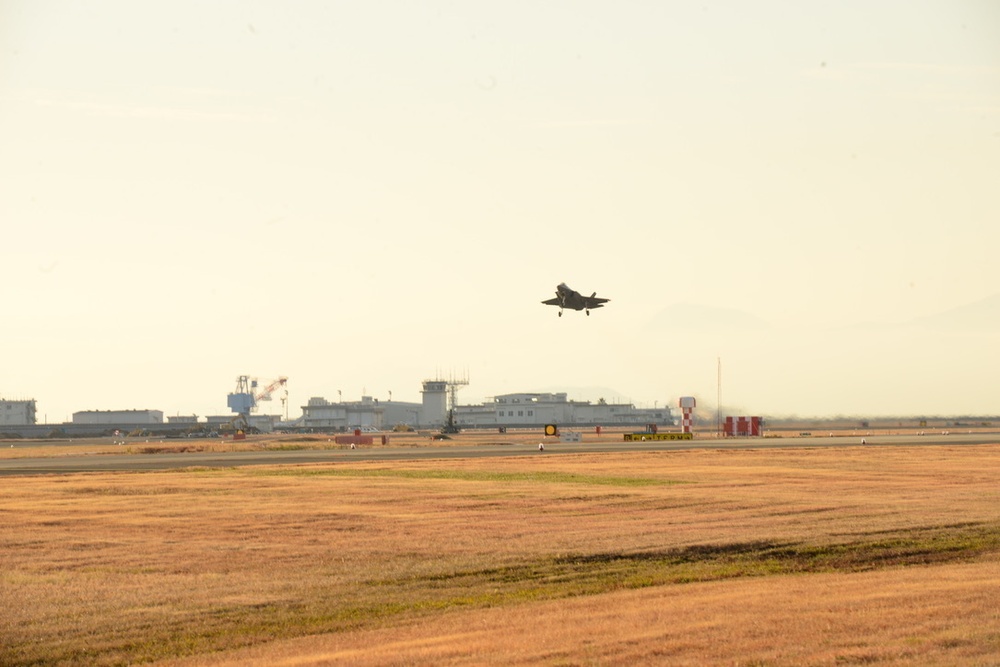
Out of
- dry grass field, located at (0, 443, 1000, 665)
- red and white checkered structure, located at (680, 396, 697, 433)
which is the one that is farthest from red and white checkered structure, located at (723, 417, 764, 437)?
dry grass field, located at (0, 443, 1000, 665)

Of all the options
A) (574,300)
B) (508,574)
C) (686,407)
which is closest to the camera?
(508,574)

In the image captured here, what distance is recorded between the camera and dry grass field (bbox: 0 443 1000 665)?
58.6 ft

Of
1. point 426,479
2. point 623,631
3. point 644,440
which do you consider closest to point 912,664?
point 623,631

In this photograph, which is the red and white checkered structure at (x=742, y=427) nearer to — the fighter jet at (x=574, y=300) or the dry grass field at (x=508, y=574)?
the fighter jet at (x=574, y=300)

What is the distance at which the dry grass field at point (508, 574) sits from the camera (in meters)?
17.9

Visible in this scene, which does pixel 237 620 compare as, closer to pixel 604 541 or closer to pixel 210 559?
pixel 210 559

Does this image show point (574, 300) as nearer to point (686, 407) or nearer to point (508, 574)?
point (686, 407)

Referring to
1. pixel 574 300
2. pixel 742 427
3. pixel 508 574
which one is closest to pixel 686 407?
pixel 742 427

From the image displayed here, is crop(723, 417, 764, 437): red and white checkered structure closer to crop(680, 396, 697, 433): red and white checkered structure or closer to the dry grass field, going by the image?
crop(680, 396, 697, 433): red and white checkered structure

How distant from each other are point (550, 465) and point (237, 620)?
45.3m

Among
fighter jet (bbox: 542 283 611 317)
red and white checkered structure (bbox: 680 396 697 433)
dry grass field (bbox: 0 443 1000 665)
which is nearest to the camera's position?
dry grass field (bbox: 0 443 1000 665)

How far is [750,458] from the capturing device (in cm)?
7169

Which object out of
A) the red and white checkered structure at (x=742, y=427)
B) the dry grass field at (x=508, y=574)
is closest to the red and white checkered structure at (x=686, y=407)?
the red and white checkered structure at (x=742, y=427)

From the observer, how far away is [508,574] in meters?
25.8
